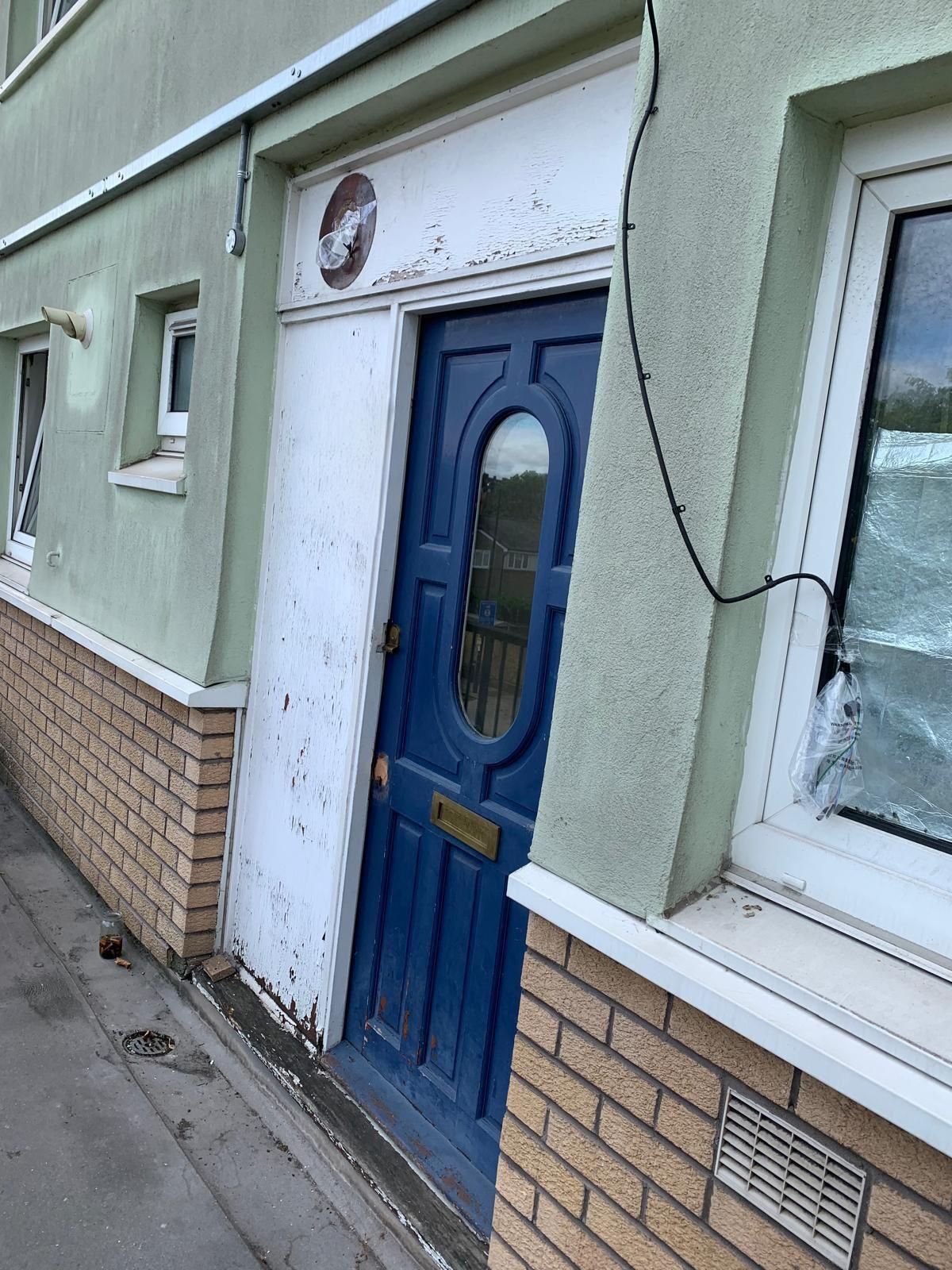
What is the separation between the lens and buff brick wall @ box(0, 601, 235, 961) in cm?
364

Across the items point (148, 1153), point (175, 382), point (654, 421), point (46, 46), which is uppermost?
point (46, 46)

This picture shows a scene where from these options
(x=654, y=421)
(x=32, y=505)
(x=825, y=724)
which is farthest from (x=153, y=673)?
(x=32, y=505)

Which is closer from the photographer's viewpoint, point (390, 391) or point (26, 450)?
point (390, 391)

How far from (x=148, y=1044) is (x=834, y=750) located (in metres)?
2.86

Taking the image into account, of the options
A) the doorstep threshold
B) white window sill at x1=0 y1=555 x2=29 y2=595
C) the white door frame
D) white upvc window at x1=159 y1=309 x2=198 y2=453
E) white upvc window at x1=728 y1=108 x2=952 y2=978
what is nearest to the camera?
white upvc window at x1=728 y1=108 x2=952 y2=978

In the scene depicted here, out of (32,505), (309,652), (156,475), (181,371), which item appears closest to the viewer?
(309,652)

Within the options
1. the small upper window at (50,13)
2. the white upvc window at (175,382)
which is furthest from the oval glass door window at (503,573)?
the small upper window at (50,13)

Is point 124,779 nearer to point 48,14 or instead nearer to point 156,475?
point 156,475

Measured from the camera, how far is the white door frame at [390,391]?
2.40 meters

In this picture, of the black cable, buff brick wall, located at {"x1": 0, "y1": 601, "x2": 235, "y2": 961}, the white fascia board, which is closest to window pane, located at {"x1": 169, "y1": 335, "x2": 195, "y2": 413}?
the white fascia board

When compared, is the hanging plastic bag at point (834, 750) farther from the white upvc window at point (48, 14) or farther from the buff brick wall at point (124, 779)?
the white upvc window at point (48, 14)

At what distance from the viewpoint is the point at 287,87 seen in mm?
3000

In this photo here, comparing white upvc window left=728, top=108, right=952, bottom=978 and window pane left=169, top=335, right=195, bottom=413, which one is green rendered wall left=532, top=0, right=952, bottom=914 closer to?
white upvc window left=728, top=108, right=952, bottom=978

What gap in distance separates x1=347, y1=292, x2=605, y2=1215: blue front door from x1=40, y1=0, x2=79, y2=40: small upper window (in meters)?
4.81
